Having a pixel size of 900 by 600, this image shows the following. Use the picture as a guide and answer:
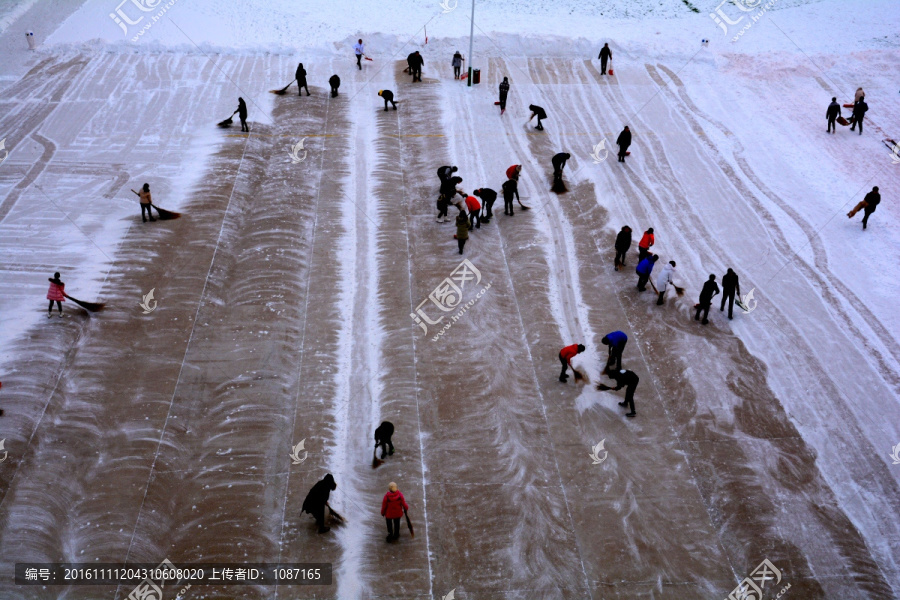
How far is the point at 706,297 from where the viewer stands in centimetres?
1645

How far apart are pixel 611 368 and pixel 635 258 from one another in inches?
173

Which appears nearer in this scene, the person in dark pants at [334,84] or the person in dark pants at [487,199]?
the person in dark pants at [487,199]

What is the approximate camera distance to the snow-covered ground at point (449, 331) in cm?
1216

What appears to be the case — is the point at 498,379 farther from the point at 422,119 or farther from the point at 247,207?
the point at 422,119

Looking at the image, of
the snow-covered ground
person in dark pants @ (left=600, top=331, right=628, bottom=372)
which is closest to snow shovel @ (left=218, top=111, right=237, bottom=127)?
the snow-covered ground

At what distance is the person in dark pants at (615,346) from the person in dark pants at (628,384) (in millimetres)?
477

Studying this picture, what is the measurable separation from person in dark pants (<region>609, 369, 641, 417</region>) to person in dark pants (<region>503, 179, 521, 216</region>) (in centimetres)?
685

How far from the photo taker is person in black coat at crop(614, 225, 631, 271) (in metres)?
17.7

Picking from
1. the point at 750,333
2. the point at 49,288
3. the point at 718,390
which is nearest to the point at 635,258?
the point at 750,333
